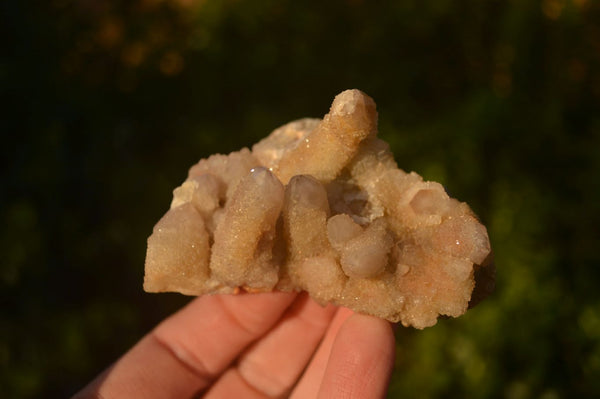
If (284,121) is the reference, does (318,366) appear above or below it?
below

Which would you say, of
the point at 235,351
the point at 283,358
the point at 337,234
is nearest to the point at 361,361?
the point at 337,234

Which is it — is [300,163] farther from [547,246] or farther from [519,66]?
[519,66]

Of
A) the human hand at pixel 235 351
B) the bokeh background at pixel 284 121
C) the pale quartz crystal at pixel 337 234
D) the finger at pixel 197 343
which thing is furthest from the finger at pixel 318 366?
the bokeh background at pixel 284 121

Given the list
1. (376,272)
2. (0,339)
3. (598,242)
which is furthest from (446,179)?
(0,339)

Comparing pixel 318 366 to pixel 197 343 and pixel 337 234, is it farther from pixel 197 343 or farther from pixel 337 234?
pixel 337 234

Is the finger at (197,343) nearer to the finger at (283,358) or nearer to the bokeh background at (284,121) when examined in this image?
the finger at (283,358)

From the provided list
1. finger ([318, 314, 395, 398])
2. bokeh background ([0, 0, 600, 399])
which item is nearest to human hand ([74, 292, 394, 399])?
finger ([318, 314, 395, 398])
